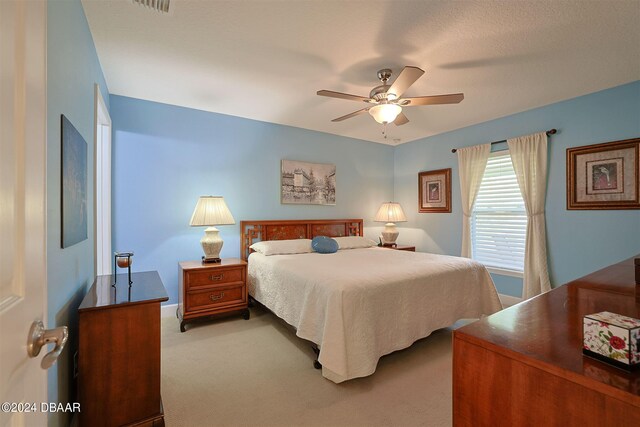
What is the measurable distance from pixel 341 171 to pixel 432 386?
3.45m

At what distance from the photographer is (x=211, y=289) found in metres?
3.14

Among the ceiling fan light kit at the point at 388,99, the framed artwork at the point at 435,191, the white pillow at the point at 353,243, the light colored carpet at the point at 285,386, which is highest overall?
the ceiling fan light kit at the point at 388,99

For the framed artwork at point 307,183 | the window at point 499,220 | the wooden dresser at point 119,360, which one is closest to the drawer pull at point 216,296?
the wooden dresser at point 119,360

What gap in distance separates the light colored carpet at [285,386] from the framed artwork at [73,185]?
126 centimetres

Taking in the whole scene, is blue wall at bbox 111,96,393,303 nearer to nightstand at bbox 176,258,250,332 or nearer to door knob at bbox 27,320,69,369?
nightstand at bbox 176,258,250,332

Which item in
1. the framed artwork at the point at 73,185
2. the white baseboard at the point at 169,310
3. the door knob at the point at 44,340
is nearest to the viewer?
the door knob at the point at 44,340

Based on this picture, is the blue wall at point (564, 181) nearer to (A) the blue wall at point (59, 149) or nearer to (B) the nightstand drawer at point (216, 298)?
(B) the nightstand drawer at point (216, 298)

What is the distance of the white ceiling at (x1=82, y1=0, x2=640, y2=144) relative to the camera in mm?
1877

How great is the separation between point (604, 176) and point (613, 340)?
3354mm

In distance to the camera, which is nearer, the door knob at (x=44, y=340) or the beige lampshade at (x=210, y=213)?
the door knob at (x=44, y=340)

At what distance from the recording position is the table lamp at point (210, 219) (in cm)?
324

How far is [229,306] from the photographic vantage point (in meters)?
3.23

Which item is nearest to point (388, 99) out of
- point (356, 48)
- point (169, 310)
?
point (356, 48)

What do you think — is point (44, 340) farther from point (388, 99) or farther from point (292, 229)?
point (292, 229)
